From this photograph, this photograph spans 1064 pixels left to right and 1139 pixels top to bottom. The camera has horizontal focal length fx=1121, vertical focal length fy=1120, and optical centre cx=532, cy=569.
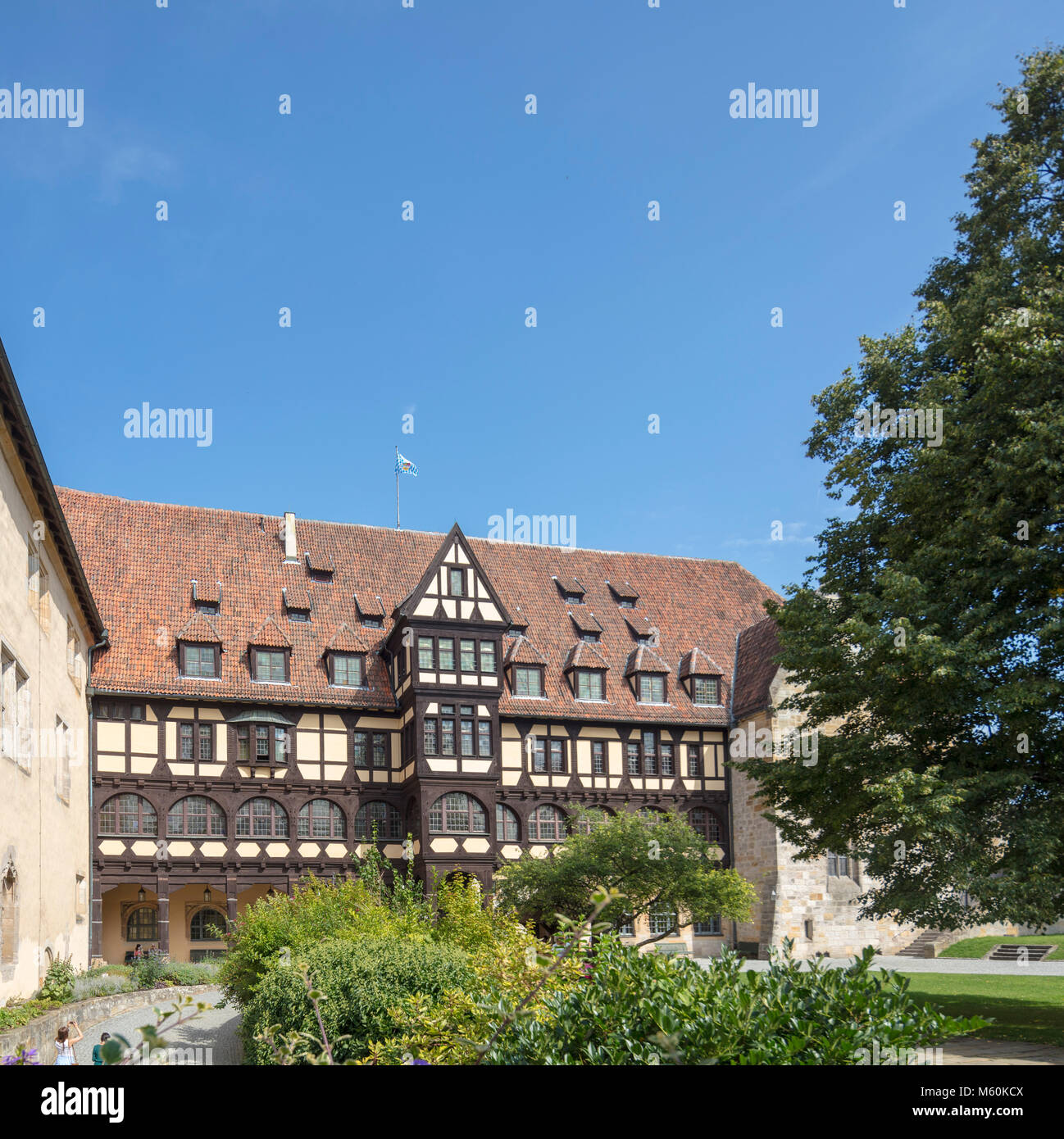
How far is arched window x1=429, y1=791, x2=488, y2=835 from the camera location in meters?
34.8

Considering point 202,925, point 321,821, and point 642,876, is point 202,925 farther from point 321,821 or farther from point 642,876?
point 642,876

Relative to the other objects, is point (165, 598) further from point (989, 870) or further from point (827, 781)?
point (989, 870)

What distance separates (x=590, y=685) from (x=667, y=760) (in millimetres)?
3829

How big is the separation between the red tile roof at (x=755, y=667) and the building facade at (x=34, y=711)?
21623 millimetres

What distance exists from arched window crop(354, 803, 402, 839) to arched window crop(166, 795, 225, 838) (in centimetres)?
418

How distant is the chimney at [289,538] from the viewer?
1547 inches

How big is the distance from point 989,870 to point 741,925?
912 inches

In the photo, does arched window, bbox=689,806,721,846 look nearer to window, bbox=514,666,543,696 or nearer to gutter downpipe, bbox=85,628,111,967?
window, bbox=514,666,543,696

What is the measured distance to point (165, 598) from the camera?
36406 millimetres

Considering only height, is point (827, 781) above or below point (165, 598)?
below

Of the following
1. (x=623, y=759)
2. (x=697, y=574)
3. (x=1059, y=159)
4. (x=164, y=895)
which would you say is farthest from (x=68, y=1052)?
(x=697, y=574)

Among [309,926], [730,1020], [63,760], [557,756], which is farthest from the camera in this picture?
[557,756]

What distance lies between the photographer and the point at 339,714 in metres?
35.9

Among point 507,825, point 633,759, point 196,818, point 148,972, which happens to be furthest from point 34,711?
point 633,759
